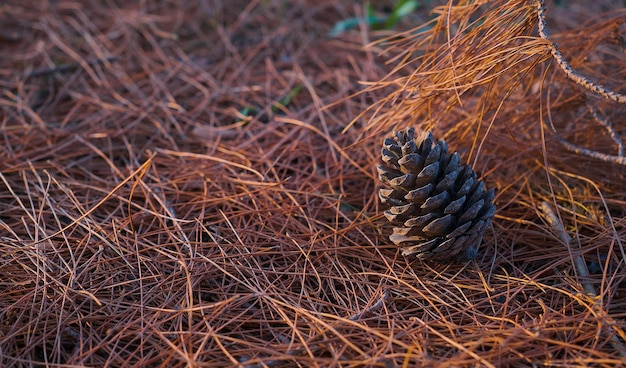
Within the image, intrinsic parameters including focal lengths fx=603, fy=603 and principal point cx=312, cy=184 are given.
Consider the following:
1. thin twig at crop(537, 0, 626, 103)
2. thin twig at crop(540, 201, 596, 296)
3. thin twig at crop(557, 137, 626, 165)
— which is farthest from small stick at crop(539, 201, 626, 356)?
thin twig at crop(537, 0, 626, 103)

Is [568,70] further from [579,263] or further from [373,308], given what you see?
[373,308]

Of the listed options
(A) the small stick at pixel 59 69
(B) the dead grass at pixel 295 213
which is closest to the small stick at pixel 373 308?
(B) the dead grass at pixel 295 213

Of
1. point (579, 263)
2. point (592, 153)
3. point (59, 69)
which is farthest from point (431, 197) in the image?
point (59, 69)

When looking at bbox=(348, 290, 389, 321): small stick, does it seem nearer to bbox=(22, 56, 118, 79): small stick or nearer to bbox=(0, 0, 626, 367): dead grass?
bbox=(0, 0, 626, 367): dead grass

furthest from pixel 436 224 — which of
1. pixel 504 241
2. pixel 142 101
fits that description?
pixel 142 101

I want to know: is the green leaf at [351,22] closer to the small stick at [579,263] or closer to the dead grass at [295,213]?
the dead grass at [295,213]

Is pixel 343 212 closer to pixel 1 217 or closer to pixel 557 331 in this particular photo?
pixel 557 331
